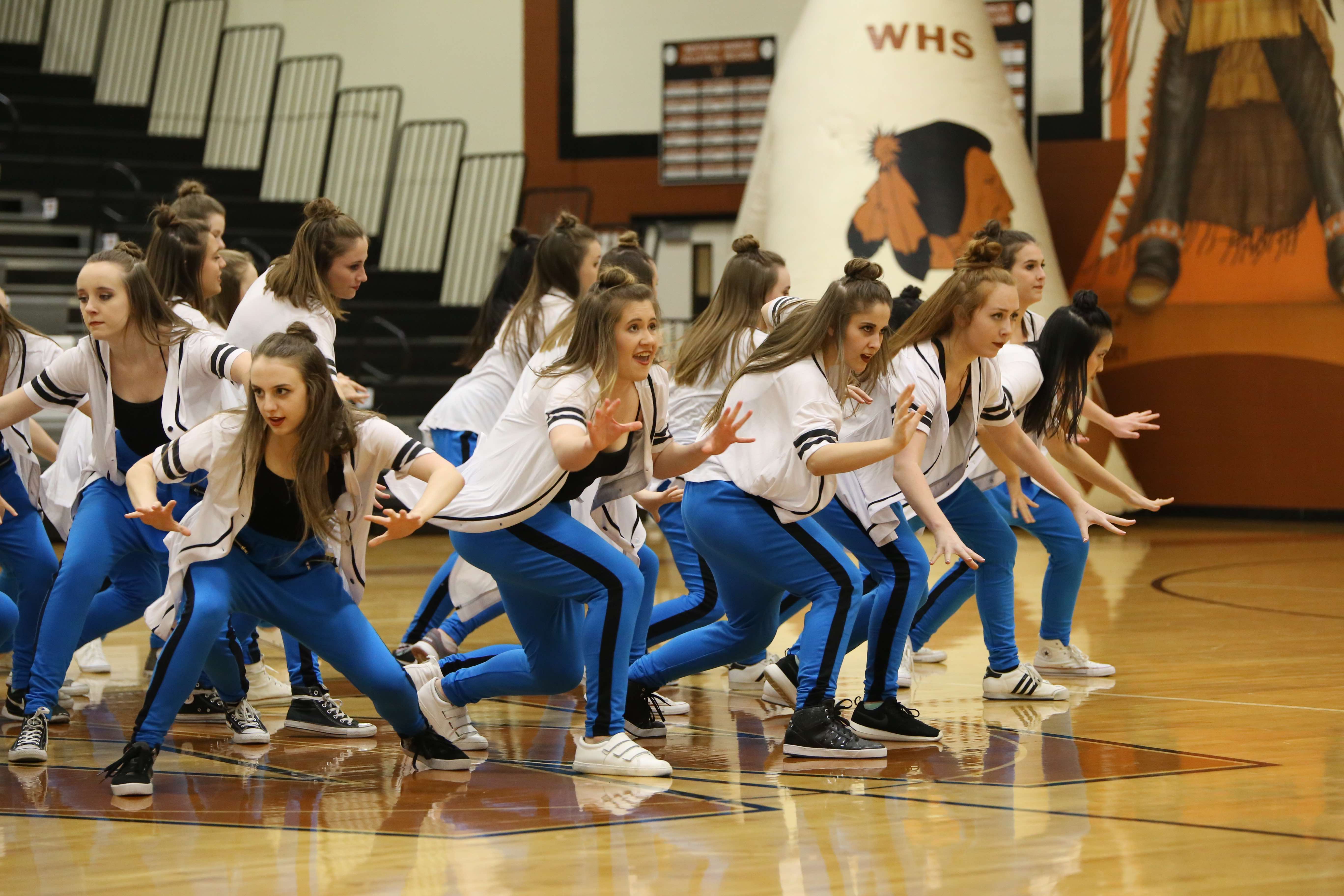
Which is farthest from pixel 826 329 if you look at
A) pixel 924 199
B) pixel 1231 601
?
pixel 924 199

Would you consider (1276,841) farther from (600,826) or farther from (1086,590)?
(1086,590)

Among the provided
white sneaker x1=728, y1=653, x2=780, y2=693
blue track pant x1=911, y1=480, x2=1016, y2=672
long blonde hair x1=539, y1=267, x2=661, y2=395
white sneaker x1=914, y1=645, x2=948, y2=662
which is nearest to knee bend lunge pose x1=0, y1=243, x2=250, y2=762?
long blonde hair x1=539, y1=267, x2=661, y2=395

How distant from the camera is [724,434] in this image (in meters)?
4.06

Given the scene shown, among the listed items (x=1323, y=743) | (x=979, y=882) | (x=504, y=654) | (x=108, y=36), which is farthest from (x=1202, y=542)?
(x=108, y=36)

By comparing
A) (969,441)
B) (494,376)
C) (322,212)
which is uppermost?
(322,212)

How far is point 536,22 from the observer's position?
1334 cm

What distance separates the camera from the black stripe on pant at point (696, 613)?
4.97m

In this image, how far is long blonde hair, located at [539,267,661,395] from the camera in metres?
4.03

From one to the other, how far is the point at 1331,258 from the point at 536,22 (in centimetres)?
639

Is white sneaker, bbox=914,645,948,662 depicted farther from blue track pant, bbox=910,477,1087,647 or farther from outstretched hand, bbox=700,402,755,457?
outstretched hand, bbox=700,402,755,457

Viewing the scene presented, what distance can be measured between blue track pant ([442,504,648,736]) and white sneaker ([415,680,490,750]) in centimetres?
16

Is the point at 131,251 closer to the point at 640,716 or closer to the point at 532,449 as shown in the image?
the point at 532,449

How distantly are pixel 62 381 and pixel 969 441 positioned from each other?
2503mm

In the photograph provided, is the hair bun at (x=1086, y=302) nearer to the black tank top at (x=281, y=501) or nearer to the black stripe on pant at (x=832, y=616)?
the black stripe on pant at (x=832, y=616)
